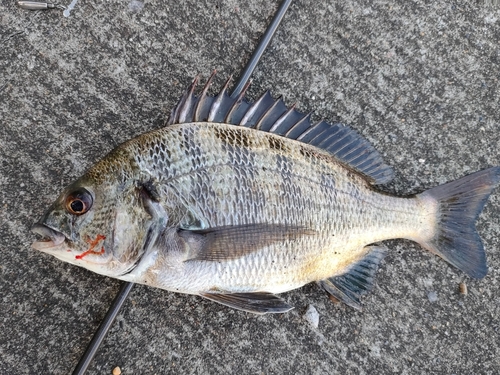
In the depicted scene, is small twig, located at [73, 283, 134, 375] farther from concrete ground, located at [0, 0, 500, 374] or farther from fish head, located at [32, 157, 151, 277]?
fish head, located at [32, 157, 151, 277]

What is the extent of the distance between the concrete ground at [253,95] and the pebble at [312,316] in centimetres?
3

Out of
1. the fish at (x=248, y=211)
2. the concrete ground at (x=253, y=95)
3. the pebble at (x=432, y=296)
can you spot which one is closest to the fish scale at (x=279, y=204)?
the fish at (x=248, y=211)

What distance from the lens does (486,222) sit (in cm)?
208

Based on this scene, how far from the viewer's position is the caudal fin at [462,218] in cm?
190

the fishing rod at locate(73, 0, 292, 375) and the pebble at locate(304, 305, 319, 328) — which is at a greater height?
the pebble at locate(304, 305, 319, 328)

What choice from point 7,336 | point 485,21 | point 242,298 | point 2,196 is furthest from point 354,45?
point 7,336

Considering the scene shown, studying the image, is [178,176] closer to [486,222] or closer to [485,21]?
[486,222]

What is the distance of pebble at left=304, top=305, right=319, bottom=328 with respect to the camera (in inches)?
78.9

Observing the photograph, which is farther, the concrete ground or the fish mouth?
the concrete ground

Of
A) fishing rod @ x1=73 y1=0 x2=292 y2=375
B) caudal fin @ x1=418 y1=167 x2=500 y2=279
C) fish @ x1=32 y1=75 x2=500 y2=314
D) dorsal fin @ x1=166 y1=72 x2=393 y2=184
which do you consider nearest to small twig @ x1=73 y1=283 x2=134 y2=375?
fishing rod @ x1=73 y1=0 x2=292 y2=375

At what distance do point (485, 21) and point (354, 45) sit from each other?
2.31 feet

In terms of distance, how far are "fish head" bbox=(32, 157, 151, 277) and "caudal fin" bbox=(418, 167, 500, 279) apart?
1.29 m

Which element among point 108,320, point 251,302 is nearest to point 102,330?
point 108,320

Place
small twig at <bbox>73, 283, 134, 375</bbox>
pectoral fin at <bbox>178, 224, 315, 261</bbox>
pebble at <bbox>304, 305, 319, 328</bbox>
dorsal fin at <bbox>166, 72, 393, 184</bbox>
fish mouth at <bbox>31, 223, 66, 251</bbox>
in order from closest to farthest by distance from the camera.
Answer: fish mouth at <bbox>31, 223, 66, 251</bbox>, pectoral fin at <bbox>178, 224, 315, 261</bbox>, dorsal fin at <bbox>166, 72, 393, 184</bbox>, small twig at <bbox>73, 283, 134, 375</bbox>, pebble at <bbox>304, 305, 319, 328</bbox>
